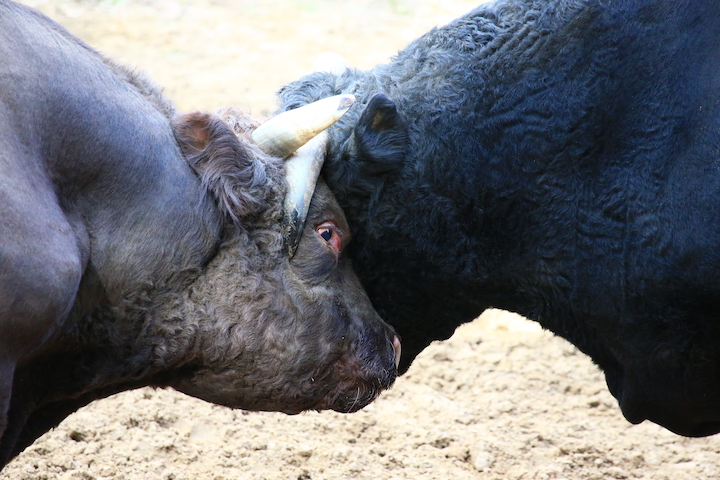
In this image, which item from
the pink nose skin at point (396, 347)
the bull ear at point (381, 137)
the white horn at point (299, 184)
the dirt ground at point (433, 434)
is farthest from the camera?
the dirt ground at point (433, 434)

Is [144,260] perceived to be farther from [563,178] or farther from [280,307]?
[563,178]

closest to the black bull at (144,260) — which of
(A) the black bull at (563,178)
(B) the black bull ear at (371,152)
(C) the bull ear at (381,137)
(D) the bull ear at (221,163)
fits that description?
(D) the bull ear at (221,163)

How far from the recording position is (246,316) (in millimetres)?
3633

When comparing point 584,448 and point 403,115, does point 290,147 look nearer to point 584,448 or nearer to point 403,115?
point 403,115

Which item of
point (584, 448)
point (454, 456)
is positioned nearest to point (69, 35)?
point (454, 456)

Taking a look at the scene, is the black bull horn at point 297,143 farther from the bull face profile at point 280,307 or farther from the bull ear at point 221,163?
the bull ear at point 221,163

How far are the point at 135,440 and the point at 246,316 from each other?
1663 millimetres

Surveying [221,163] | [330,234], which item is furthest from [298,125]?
[330,234]

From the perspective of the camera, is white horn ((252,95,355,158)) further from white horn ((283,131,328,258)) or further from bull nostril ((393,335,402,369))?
bull nostril ((393,335,402,369))

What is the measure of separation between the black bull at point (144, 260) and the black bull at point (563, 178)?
0.36 meters

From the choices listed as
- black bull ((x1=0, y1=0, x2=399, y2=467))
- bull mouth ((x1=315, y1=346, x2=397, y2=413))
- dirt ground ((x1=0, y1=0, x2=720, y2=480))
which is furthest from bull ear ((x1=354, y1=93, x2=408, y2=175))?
bull mouth ((x1=315, y1=346, x2=397, y2=413))

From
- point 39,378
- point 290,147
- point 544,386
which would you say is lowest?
point 544,386

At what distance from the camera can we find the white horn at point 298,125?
12.3ft

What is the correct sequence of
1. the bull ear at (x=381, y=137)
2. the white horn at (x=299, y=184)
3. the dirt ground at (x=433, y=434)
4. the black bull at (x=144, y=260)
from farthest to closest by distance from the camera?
the dirt ground at (x=433, y=434) → the bull ear at (x=381, y=137) → the white horn at (x=299, y=184) → the black bull at (x=144, y=260)
